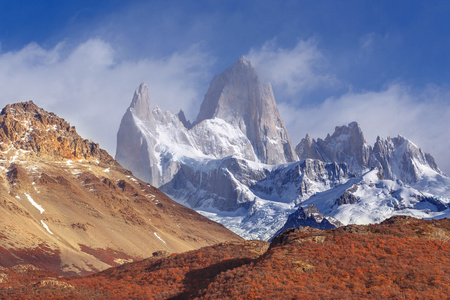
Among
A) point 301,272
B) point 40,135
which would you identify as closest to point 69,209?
point 40,135

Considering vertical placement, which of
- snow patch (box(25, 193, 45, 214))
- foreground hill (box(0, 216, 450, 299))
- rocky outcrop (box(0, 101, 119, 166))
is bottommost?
foreground hill (box(0, 216, 450, 299))

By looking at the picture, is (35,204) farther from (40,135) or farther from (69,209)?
(40,135)

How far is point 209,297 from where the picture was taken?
2897 centimetres

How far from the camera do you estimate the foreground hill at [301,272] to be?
2894 centimetres

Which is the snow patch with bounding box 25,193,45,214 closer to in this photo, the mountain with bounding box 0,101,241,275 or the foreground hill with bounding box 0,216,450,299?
the mountain with bounding box 0,101,241,275

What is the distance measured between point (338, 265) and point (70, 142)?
159357 mm

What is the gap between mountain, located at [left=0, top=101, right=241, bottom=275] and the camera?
9462cm

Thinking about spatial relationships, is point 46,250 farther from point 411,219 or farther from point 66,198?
point 411,219

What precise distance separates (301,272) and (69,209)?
107 metres

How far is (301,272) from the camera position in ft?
106

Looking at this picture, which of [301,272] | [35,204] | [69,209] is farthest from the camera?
[69,209]

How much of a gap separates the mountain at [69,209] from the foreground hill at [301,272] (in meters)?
47.9

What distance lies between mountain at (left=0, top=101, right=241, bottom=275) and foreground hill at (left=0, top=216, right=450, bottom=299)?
47.9 m

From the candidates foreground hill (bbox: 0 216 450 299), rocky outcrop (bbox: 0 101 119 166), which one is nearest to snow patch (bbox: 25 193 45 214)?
rocky outcrop (bbox: 0 101 119 166)
